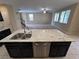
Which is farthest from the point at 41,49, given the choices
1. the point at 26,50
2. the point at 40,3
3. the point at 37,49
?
the point at 40,3

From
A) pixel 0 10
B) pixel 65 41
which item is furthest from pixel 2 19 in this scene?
pixel 65 41

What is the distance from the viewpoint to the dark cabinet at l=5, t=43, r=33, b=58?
2.24 meters

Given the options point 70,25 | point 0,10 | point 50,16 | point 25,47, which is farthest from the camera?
point 50,16

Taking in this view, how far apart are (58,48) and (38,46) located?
59 centimetres

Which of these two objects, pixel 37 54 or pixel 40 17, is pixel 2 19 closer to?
pixel 37 54

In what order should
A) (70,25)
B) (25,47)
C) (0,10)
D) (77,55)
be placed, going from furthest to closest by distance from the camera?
(70,25) < (0,10) < (77,55) < (25,47)

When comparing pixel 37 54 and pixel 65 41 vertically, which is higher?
pixel 65 41

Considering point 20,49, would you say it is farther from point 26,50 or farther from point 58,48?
point 58,48

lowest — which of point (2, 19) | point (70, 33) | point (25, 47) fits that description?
point (70, 33)

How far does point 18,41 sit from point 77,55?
2.00 metres

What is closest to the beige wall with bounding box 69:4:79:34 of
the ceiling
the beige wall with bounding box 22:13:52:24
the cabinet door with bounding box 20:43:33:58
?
the ceiling

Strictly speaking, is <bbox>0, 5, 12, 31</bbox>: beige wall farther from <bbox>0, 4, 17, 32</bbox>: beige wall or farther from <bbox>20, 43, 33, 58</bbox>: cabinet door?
<bbox>20, 43, 33, 58</bbox>: cabinet door

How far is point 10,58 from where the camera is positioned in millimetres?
2549

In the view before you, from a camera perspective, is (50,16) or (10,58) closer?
(10,58)
